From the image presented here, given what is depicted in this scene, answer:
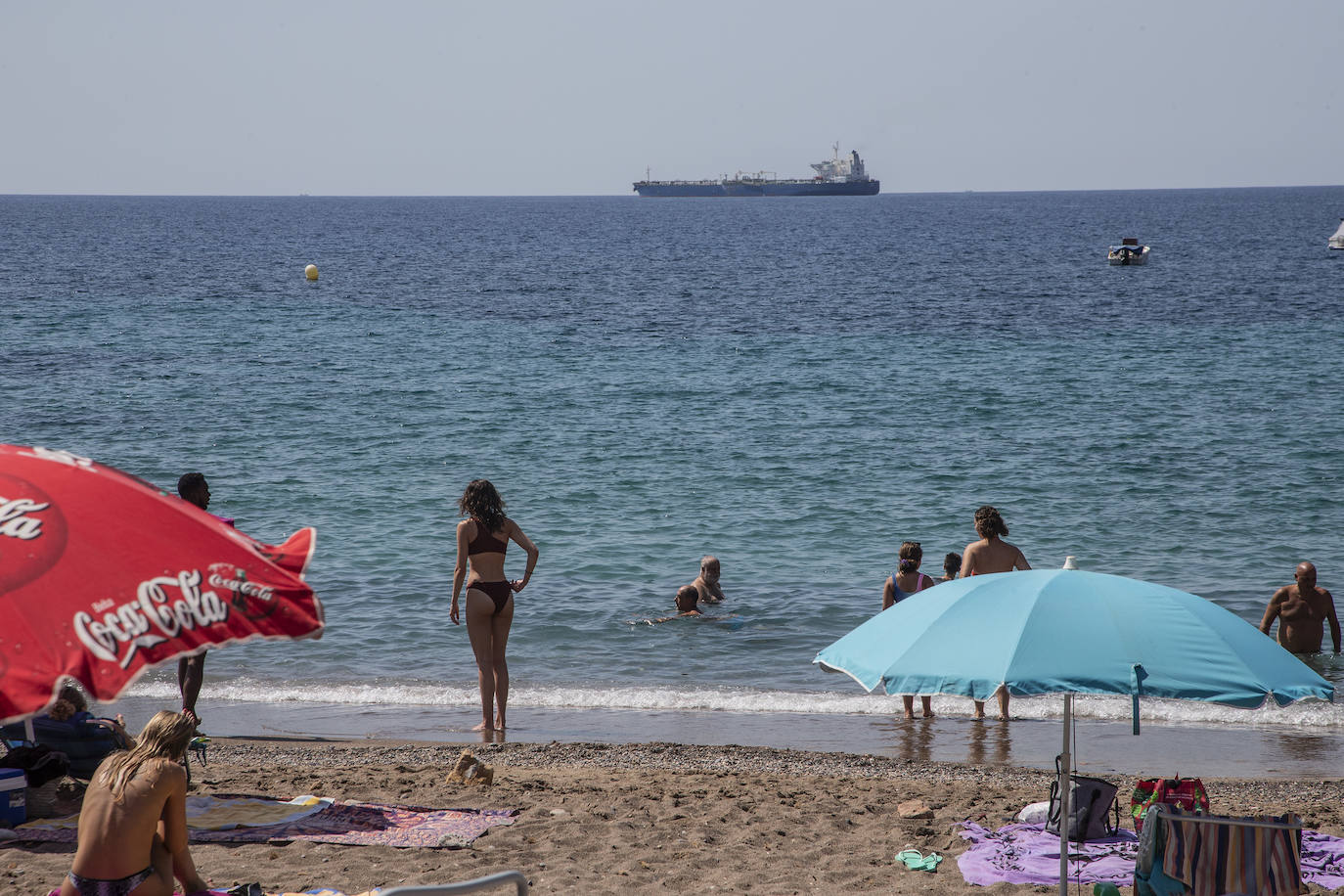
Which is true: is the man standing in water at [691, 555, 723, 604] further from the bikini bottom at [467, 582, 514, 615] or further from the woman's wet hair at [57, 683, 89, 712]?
the woman's wet hair at [57, 683, 89, 712]

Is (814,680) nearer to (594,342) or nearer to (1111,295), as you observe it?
(594,342)

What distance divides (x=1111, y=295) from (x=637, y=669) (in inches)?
1543

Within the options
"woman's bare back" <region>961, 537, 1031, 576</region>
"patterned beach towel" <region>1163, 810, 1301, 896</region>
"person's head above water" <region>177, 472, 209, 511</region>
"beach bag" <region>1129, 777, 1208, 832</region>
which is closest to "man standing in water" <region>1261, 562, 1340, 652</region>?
"woman's bare back" <region>961, 537, 1031, 576</region>

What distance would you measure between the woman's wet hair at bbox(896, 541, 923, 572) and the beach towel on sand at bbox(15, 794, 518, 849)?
3801mm

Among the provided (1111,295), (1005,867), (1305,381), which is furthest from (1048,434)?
(1111,295)

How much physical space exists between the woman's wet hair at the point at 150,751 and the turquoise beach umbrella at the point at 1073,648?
2.56 meters

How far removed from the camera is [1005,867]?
5.77 m

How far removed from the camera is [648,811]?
664 centimetres

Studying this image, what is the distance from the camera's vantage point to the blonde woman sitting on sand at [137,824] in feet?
14.0

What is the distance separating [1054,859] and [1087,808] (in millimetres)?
339

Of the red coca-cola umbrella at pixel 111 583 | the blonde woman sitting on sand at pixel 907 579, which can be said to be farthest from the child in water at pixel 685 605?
the red coca-cola umbrella at pixel 111 583

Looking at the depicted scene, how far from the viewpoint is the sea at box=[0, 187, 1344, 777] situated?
980cm

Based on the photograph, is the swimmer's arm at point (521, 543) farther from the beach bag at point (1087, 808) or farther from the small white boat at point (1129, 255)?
the small white boat at point (1129, 255)

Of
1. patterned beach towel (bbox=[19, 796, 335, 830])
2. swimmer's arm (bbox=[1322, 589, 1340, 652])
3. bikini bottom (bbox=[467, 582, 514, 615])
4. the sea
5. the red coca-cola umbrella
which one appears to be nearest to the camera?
the red coca-cola umbrella
